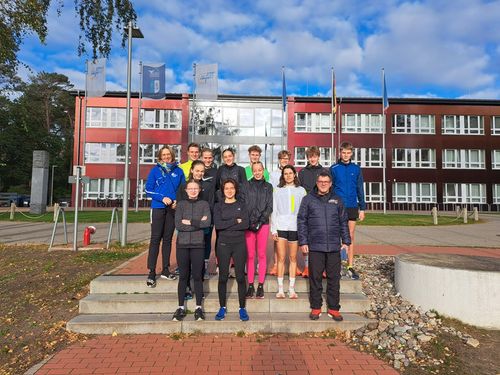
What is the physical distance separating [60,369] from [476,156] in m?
43.0

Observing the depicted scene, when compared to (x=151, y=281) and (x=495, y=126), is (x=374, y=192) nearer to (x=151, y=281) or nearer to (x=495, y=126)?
(x=495, y=126)

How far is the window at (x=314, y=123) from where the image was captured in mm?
37406

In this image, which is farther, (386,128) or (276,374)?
(386,128)

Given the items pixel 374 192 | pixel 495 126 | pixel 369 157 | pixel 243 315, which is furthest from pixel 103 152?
pixel 495 126

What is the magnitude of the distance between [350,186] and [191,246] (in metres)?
2.72

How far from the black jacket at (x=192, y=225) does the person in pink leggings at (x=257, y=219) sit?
64 cm

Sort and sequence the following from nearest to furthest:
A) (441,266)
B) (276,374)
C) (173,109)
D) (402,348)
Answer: (276,374) → (402,348) → (441,266) → (173,109)

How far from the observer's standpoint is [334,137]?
123 ft

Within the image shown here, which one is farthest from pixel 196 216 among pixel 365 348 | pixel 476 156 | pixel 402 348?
pixel 476 156

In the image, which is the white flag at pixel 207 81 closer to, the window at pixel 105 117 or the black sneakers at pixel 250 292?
the window at pixel 105 117

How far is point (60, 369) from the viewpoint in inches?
147

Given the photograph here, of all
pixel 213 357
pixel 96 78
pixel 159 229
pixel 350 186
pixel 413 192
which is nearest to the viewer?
pixel 213 357

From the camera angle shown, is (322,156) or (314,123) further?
(314,123)

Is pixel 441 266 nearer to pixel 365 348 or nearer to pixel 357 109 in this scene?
pixel 365 348
